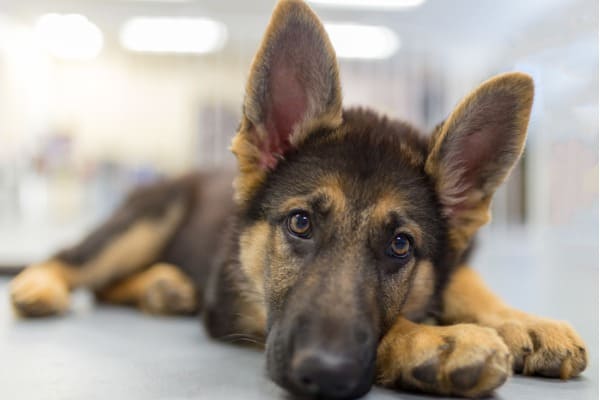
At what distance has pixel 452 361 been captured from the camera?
172 centimetres

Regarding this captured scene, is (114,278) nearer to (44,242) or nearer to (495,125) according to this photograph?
(495,125)

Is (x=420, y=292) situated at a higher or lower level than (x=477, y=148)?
lower

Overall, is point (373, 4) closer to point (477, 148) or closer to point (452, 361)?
point (477, 148)

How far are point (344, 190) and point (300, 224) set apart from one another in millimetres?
225

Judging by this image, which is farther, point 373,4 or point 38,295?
point 373,4

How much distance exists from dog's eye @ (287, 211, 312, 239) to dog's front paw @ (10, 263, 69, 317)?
191 centimetres

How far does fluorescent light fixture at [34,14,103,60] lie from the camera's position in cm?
1203

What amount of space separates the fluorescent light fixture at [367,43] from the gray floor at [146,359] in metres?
8.46

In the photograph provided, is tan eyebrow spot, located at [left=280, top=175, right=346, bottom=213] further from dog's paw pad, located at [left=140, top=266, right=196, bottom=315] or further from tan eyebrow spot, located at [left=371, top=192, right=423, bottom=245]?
dog's paw pad, located at [left=140, top=266, right=196, bottom=315]

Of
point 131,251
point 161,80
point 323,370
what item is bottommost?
point 323,370

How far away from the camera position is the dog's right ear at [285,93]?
2.29m

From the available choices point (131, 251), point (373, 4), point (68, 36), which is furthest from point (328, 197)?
point (68, 36)

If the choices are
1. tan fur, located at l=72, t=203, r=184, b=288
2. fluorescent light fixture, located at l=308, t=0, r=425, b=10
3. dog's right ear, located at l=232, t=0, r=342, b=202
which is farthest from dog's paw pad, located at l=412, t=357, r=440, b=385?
fluorescent light fixture, located at l=308, t=0, r=425, b=10

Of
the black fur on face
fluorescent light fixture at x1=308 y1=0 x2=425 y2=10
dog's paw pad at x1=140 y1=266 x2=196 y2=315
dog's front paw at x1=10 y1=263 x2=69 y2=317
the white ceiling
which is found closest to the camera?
the black fur on face
